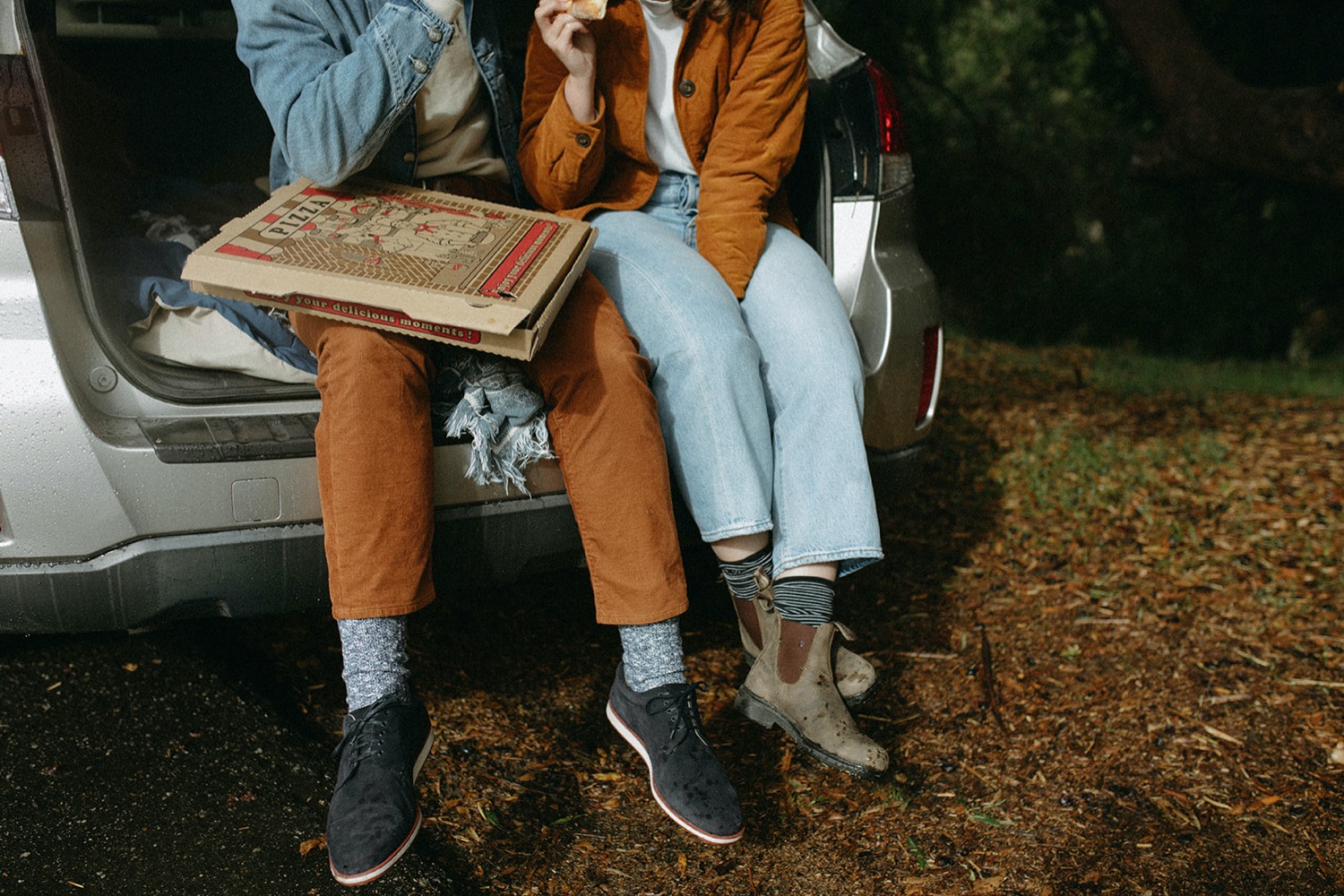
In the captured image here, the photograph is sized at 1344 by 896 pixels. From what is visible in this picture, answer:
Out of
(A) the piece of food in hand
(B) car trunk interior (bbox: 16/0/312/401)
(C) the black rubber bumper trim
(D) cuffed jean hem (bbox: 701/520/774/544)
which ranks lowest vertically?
(D) cuffed jean hem (bbox: 701/520/774/544)

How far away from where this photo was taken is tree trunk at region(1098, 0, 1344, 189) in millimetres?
5477

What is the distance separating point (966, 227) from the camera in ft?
33.0

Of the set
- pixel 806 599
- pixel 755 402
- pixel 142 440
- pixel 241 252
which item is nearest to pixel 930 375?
pixel 755 402

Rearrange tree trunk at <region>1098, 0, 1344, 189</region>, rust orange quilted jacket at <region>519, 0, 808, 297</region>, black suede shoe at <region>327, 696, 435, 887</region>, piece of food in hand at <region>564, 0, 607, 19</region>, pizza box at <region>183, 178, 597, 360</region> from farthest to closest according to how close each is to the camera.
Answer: tree trunk at <region>1098, 0, 1344, 189</region>, rust orange quilted jacket at <region>519, 0, 808, 297</region>, piece of food in hand at <region>564, 0, 607, 19</region>, pizza box at <region>183, 178, 597, 360</region>, black suede shoe at <region>327, 696, 435, 887</region>

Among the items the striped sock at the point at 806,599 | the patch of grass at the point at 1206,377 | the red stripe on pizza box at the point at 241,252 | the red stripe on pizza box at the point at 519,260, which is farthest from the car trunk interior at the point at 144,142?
the patch of grass at the point at 1206,377

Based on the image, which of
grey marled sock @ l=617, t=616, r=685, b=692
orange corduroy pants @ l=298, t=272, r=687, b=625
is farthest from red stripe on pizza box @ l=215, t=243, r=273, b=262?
grey marled sock @ l=617, t=616, r=685, b=692

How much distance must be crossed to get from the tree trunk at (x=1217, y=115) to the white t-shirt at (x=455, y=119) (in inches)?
183

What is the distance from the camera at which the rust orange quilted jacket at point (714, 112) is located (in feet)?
8.16

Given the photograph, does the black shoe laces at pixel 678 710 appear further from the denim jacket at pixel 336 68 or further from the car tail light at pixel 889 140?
the car tail light at pixel 889 140

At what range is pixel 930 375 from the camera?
2730 millimetres

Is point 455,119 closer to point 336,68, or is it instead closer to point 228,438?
point 336,68

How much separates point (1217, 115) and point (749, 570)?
4919 millimetres

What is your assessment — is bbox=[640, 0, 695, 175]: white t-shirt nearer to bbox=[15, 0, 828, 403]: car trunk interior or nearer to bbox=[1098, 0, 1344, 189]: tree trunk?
bbox=[15, 0, 828, 403]: car trunk interior

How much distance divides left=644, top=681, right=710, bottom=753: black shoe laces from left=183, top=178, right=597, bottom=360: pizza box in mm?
697
